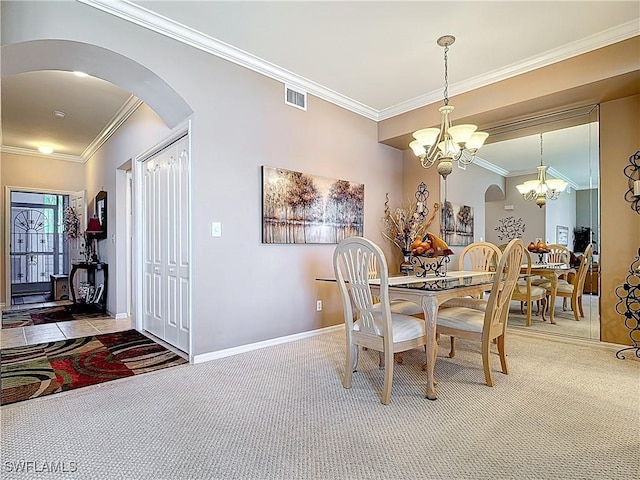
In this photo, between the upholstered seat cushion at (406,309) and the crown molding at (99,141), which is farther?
the crown molding at (99,141)

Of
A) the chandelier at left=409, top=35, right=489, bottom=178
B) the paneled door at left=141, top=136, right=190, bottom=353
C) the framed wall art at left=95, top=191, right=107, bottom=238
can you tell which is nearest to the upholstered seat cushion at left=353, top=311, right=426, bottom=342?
the chandelier at left=409, top=35, right=489, bottom=178

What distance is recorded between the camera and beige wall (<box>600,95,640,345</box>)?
10.4ft

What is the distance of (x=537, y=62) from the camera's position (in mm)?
3184

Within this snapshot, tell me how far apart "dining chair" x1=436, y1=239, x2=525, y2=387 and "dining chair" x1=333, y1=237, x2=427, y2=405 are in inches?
12.0

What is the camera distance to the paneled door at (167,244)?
10.3ft

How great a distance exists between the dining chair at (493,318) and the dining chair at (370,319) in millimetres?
304

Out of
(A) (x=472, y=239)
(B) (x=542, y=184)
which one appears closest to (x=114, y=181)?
(A) (x=472, y=239)

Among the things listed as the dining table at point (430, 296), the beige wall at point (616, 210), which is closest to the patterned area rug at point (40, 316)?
the dining table at point (430, 296)

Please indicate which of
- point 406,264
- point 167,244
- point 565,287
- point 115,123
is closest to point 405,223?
point 406,264

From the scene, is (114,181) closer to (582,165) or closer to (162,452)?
(162,452)

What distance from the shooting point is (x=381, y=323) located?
88.7 inches

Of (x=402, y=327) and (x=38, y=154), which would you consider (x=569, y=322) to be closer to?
(x=402, y=327)

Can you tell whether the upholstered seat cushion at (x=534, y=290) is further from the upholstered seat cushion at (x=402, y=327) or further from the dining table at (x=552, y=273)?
the upholstered seat cushion at (x=402, y=327)

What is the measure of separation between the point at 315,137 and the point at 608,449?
3404 millimetres
